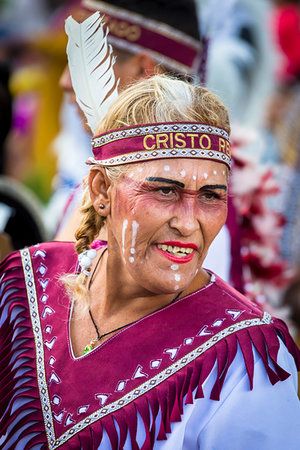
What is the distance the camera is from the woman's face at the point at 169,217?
1.99 meters

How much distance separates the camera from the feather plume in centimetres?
229

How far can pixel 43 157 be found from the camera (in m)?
7.43

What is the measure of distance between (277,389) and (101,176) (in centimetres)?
83

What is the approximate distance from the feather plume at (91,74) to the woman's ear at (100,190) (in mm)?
198

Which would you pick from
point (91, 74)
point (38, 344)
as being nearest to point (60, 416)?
point (38, 344)

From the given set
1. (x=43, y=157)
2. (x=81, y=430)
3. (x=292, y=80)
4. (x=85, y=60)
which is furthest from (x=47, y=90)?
(x=81, y=430)

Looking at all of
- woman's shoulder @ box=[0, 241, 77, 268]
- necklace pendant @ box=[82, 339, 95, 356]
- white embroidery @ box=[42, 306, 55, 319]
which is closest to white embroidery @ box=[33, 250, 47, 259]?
woman's shoulder @ box=[0, 241, 77, 268]

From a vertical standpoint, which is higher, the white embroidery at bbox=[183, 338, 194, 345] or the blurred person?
the blurred person

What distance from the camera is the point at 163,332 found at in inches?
82.4

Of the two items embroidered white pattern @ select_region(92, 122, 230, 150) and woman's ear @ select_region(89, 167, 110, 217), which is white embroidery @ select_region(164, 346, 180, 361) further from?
embroidered white pattern @ select_region(92, 122, 230, 150)

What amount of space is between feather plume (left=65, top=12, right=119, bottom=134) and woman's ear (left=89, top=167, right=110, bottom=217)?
0.65 ft

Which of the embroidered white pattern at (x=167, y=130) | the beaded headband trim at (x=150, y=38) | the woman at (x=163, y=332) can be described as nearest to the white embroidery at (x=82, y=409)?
the woman at (x=163, y=332)

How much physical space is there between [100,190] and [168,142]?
1.06ft

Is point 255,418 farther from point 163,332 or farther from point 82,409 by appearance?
point 82,409
